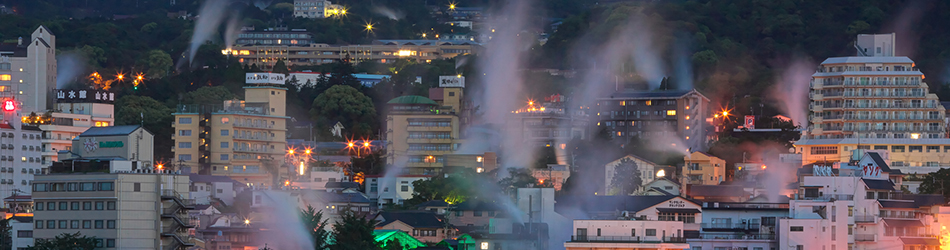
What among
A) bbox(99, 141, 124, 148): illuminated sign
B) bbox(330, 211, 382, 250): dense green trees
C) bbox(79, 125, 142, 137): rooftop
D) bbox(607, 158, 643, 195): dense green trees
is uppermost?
bbox(79, 125, 142, 137): rooftop

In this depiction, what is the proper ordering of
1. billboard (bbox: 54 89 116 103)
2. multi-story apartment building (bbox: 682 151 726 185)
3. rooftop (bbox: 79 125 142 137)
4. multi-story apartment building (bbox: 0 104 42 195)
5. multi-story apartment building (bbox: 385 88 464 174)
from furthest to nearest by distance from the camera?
1. billboard (bbox: 54 89 116 103)
2. multi-story apartment building (bbox: 385 88 464 174)
3. multi-story apartment building (bbox: 682 151 726 185)
4. multi-story apartment building (bbox: 0 104 42 195)
5. rooftop (bbox: 79 125 142 137)

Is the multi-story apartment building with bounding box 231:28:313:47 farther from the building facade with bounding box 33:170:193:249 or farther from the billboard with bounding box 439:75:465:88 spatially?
the building facade with bounding box 33:170:193:249

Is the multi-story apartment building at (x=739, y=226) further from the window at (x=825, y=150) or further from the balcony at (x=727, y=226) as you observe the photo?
the window at (x=825, y=150)

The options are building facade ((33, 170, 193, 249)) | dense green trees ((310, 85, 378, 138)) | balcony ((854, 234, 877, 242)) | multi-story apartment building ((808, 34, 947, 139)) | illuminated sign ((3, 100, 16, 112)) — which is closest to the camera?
building facade ((33, 170, 193, 249))

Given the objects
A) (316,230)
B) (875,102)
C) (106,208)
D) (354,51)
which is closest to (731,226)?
(316,230)

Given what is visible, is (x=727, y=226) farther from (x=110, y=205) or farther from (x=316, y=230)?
(x=110, y=205)

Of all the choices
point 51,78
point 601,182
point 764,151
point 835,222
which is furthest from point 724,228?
point 51,78

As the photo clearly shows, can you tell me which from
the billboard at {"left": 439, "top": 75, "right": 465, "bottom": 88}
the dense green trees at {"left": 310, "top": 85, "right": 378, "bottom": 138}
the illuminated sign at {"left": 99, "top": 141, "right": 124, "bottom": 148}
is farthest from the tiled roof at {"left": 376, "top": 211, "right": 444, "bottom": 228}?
the dense green trees at {"left": 310, "top": 85, "right": 378, "bottom": 138}
